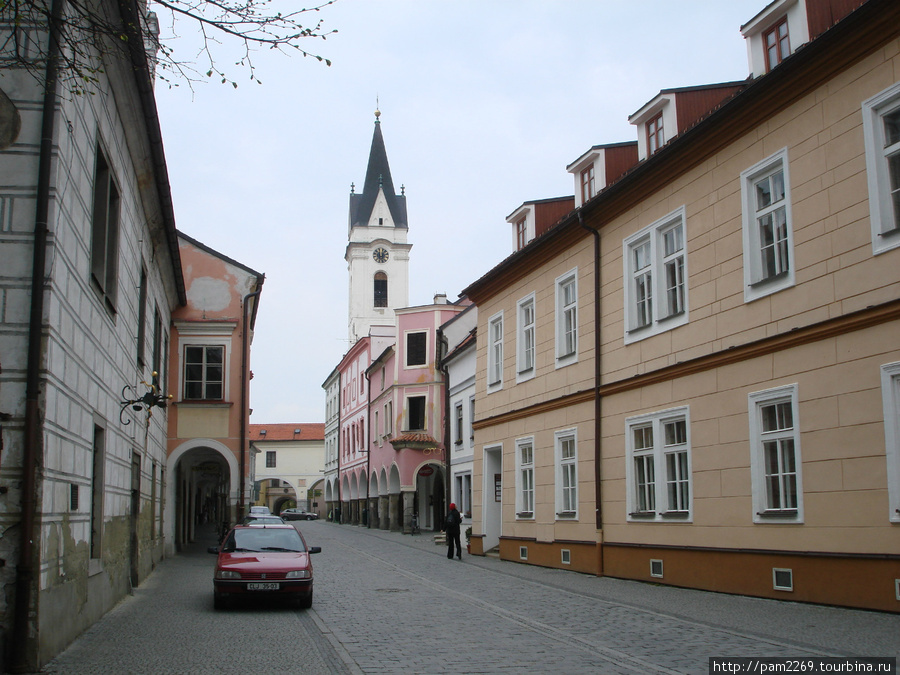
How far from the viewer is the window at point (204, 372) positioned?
30.1m

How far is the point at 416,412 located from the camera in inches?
1946

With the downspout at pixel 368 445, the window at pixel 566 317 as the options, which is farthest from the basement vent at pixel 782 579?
the downspout at pixel 368 445

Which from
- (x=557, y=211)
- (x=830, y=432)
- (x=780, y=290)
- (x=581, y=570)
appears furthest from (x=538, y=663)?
(x=557, y=211)

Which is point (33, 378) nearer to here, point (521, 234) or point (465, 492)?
point (521, 234)

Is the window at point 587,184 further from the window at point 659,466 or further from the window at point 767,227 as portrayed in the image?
the window at point 767,227

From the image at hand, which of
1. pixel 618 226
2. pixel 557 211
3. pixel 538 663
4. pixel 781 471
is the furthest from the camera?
pixel 557 211

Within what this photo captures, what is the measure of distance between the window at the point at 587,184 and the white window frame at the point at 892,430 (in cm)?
1063

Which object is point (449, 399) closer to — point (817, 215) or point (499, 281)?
point (499, 281)

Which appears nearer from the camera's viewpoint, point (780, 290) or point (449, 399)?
point (780, 290)

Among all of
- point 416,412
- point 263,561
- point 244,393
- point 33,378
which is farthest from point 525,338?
point 416,412

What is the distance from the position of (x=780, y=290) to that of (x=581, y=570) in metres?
8.97

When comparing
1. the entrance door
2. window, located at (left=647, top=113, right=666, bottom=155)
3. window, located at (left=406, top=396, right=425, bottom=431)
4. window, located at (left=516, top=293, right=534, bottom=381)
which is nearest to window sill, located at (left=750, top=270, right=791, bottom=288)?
window, located at (left=647, top=113, right=666, bottom=155)

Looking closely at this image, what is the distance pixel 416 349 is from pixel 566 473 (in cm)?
2757

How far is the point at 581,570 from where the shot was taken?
21.0m
